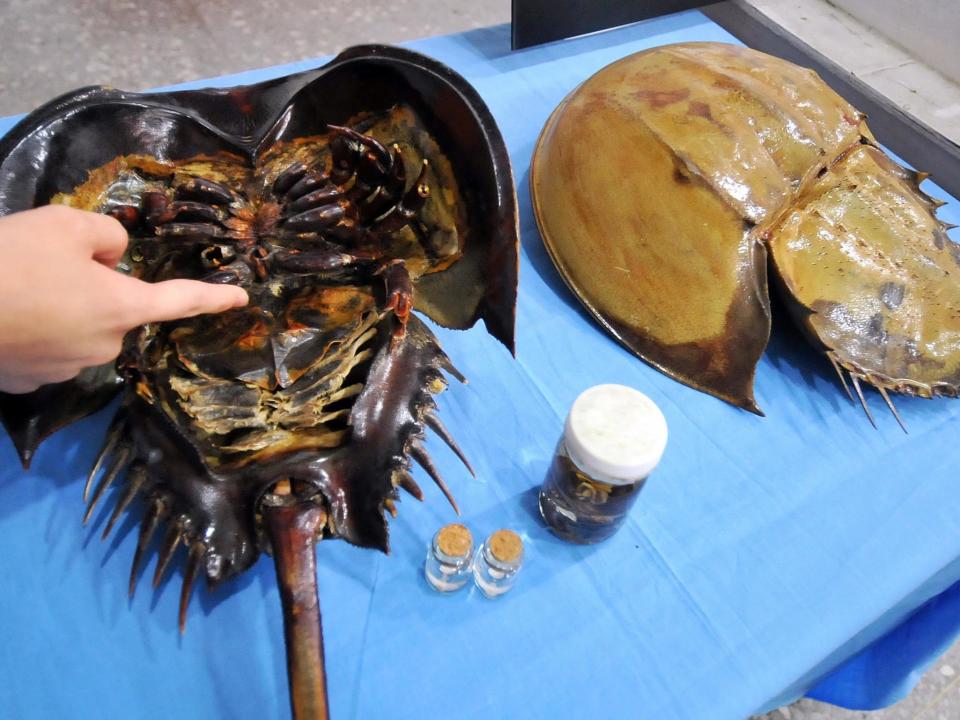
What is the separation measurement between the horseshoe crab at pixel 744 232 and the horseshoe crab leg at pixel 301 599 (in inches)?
33.7

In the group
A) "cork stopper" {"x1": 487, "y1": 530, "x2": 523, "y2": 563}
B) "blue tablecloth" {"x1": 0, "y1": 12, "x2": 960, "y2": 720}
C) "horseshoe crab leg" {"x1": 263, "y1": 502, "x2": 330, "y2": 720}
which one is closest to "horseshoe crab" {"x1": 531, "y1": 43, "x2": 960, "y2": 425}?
"blue tablecloth" {"x1": 0, "y1": 12, "x2": 960, "y2": 720}

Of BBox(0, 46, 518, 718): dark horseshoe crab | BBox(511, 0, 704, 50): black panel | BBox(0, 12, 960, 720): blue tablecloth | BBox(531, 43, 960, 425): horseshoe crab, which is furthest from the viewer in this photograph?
BBox(511, 0, 704, 50): black panel

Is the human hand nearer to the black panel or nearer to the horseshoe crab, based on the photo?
the horseshoe crab

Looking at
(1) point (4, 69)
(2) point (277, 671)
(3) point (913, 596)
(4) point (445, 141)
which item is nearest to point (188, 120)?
(4) point (445, 141)

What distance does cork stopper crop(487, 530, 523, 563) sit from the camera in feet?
3.73

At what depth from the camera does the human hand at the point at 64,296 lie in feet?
2.36

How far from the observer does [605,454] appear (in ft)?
3.41

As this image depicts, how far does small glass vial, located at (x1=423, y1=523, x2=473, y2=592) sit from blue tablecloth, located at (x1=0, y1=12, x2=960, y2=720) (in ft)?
0.10

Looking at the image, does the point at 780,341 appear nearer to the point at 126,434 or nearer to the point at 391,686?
the point at 391,686

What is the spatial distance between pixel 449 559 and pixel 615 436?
0.34 m

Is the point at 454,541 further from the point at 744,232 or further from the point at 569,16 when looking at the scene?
the point at 569,16

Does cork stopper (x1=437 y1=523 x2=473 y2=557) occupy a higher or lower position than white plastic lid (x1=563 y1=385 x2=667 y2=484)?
lower

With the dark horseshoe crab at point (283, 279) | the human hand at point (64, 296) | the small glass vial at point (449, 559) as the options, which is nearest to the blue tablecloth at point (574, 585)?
the small glass vial at point (449, 559)

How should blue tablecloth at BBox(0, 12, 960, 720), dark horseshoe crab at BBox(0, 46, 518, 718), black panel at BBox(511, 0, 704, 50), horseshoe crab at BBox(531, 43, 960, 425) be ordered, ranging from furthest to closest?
black panel at BBox(511, 0, 704, 50) < horseshoe crab at BBox(531, 43, 960, 425) < blue tablecloth at BBox(0, 12, 960, 720) < dark horseshoe crab at BBox(0, 46, 518, 718)
